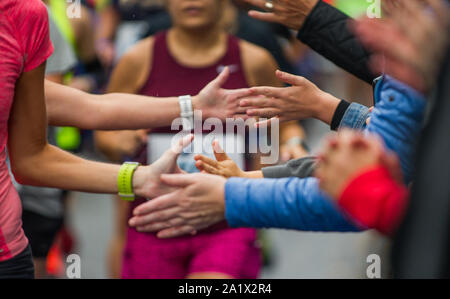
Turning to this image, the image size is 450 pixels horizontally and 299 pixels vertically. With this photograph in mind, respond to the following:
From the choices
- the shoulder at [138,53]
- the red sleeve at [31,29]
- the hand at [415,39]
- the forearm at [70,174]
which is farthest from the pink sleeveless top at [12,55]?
the shoulder at [138,53]

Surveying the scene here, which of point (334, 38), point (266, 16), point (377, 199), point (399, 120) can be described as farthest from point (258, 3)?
point (377, 199)

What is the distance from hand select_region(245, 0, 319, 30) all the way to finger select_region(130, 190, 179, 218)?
0.65 m

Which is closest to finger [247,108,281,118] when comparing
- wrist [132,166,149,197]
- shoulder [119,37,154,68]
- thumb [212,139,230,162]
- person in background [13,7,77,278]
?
thumb [212,139,230,162]

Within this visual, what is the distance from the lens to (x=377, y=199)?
1.34m

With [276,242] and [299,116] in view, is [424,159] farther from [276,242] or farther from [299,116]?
[276,242]

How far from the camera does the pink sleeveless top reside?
1.81 metres

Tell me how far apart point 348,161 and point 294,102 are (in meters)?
0.72

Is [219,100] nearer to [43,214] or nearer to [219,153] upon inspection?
[219,153]

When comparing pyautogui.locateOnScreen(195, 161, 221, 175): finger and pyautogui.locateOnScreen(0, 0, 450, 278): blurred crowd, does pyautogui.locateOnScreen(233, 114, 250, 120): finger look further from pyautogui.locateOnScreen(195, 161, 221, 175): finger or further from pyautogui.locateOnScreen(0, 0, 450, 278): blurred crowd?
pyautogui.locateOnScreen(195, 161, 221, 175): finger

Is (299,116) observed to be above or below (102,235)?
above

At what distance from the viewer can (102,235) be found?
17.4 feet
